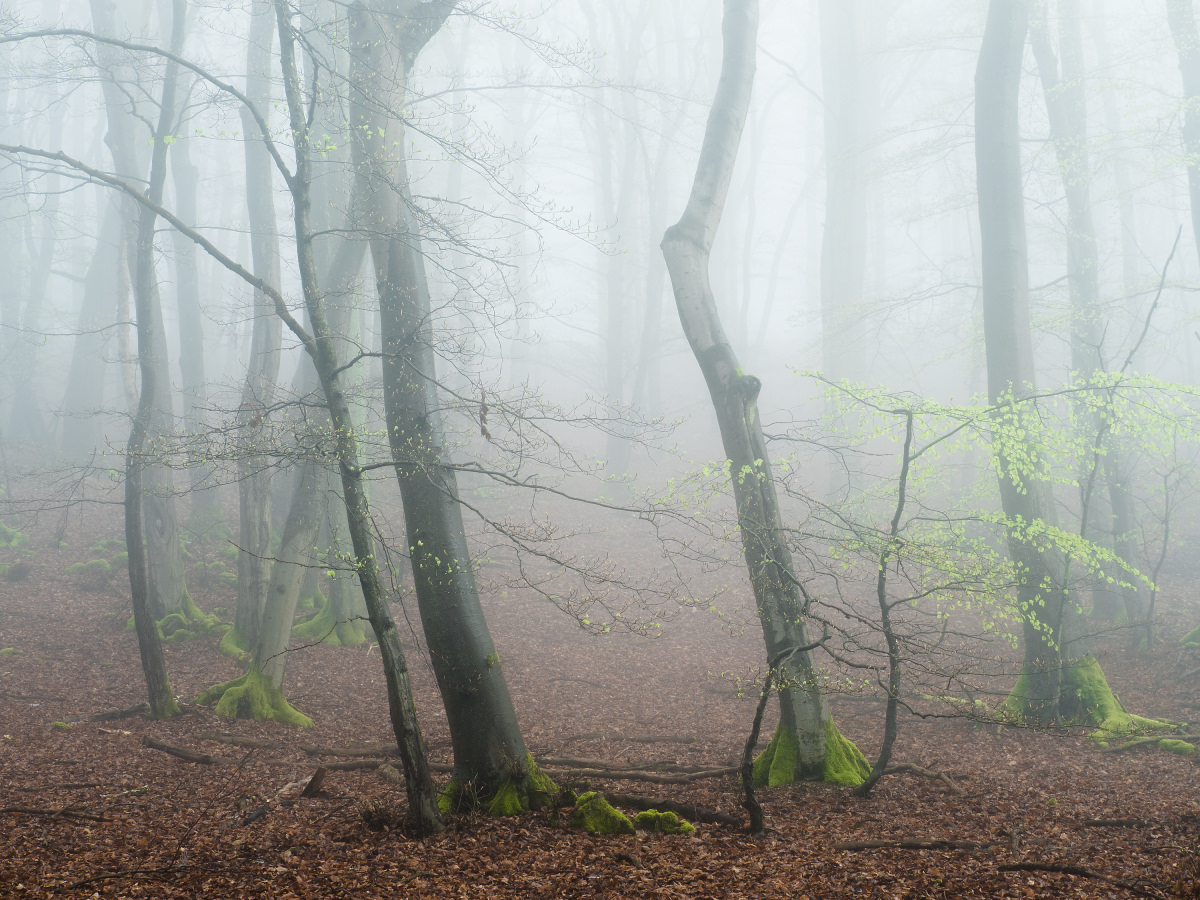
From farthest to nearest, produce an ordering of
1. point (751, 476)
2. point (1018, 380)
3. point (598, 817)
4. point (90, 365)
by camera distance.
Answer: point (90, 365), point (1018, 380), point (751, 476), point (598, 817)

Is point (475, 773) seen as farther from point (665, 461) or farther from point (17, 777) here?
point (665, 461)

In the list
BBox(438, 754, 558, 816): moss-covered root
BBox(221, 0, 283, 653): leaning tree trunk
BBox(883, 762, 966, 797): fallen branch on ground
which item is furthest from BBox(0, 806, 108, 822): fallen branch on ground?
BBox(883, 762, 966, 797): fallen branch on ground

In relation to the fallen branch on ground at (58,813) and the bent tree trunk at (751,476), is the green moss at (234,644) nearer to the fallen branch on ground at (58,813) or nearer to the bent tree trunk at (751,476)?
the fallen branch on ground at (58,813)

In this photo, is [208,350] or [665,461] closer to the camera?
[665,461]

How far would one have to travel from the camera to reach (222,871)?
3830 millimetres

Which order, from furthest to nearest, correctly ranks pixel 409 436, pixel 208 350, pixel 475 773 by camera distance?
pixel 208 350
pixel 409 436
pixel 475 773

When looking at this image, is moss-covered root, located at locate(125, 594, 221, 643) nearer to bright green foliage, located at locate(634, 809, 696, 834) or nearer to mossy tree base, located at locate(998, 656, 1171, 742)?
bright green foliage, located at locate(634, 809, 696, 834)

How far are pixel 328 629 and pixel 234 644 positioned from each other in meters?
1.28

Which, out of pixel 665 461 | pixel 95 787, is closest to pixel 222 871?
pixel 95 787

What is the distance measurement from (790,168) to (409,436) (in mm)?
38761

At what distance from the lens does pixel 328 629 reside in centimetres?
1044

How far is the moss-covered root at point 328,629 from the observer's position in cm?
1023

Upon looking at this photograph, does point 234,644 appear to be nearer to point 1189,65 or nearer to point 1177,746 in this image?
point 1177,746

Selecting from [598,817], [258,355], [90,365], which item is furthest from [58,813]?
[90,365]
